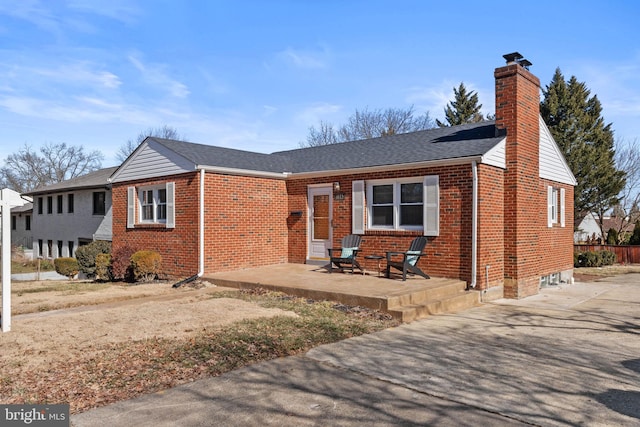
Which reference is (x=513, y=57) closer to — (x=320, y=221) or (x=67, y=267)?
(x=320, y=221)

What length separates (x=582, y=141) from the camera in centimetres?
2531

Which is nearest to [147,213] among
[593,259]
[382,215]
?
[382,215]

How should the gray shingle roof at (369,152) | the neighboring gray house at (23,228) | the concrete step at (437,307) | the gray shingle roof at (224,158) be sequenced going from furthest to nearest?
the neighboring gray house at (23,228), the gray shingle roof at (224,158), the gray shingle roof at (369,152), the concrete step at (437,307)

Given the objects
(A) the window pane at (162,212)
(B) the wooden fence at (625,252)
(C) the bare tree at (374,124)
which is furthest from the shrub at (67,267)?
(C) the bare tree at (374,124)

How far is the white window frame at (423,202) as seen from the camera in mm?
10180

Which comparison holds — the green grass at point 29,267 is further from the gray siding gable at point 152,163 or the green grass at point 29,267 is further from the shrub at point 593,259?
the shrub at point 593,259

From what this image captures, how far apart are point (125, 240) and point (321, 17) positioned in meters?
9.21

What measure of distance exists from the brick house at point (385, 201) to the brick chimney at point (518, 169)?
1.0 inches

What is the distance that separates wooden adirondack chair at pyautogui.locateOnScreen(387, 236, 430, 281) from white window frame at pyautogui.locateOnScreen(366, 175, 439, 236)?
30 centimetres

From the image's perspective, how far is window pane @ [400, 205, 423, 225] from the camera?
420 inches

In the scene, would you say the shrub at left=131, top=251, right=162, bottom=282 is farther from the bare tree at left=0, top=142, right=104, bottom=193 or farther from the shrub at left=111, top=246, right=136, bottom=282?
the bare tree at left=0, top=142, right=104, bottom=193

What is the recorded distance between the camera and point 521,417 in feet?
12.0

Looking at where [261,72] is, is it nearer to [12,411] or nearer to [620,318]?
[620,318]

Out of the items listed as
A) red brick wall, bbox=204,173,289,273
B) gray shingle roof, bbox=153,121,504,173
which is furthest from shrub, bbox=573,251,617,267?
red brick wall, bbox=204,173,289,273
